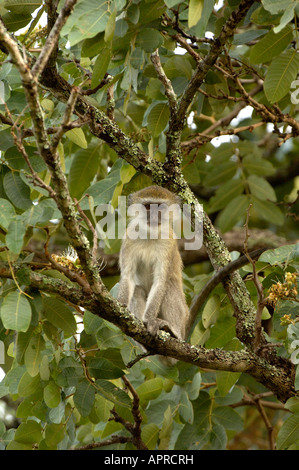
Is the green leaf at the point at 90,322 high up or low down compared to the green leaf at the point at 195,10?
down

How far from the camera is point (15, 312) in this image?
2.70 meters

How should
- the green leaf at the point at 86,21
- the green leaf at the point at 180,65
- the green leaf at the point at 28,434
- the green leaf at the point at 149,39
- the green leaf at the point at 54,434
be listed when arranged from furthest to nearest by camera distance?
the green leaf at the point at 180,65 → the green leaf at the point at 28,434 → the green leaf at the point at 54,434 → the green leaf at the point at 149,39 → the green leaf at the point at 86,21

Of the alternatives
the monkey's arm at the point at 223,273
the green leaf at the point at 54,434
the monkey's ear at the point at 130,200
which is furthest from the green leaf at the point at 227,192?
the green leaf at the point at 54,434

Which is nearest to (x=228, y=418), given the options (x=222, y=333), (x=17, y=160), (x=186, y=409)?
(x=186, y=409)

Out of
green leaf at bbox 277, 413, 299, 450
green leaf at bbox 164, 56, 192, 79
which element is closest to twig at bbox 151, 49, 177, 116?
green leaf at bbox 164, 56, 192, 79

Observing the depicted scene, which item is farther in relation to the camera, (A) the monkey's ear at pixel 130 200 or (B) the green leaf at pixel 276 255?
(A) the monkey's ear at pixel 130 200

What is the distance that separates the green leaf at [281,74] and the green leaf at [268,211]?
169 centimetres

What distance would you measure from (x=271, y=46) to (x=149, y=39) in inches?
28.8

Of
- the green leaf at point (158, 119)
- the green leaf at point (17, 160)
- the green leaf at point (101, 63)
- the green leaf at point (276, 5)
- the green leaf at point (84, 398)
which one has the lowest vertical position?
the green leaf at point (84, 398)

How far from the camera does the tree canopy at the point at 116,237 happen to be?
2820 millimetres

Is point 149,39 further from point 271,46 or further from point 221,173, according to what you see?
point 221,173

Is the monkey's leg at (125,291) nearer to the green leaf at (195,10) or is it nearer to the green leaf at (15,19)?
the green leaf at (15,19)

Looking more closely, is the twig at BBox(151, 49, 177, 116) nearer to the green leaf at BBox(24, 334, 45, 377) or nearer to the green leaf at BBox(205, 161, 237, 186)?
the green leaf at BBox(24, 334, 45, 377)
